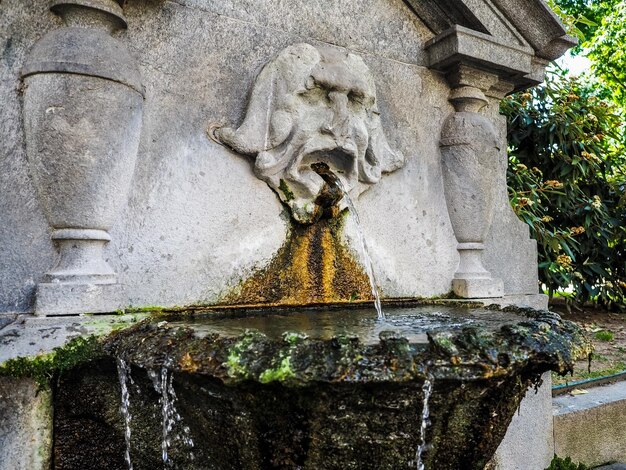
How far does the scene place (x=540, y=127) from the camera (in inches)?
233

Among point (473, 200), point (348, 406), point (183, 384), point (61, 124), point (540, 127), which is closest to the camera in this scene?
point (348, 406)

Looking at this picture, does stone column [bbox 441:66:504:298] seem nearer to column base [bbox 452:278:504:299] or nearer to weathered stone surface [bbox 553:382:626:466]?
column base [bbox 452:278:504:299]

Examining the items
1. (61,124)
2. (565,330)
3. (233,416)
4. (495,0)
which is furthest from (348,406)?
(495,0)

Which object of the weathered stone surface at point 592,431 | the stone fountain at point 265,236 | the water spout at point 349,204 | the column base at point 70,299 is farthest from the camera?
the weathered stone surface at point 592,431

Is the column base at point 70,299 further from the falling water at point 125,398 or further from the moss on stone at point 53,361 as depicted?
the falling water at point 125,398

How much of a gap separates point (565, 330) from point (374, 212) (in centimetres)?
118

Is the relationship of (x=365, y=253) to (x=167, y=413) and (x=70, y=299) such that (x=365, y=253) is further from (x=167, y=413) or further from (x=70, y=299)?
(x=70, y=299)

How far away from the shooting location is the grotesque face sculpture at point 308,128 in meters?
2.42

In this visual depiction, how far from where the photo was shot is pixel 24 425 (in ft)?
5.83

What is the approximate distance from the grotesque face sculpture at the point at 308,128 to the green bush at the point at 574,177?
136 inches

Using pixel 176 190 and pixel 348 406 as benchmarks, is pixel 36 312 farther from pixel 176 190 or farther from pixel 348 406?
pixel 348 406

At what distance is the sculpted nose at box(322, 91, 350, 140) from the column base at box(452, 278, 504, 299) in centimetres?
113

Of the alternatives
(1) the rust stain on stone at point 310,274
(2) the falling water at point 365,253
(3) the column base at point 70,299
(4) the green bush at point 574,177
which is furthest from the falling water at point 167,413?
(4) the green bush at point 574,177

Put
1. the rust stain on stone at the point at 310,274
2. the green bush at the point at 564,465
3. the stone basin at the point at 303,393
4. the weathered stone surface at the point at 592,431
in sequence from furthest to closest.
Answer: the weathered stone surface at the point at 592,431
the green bush at the point at 564,465
the rust stain on stone at the point at 310,274
the stone basin at the point at 303,393
